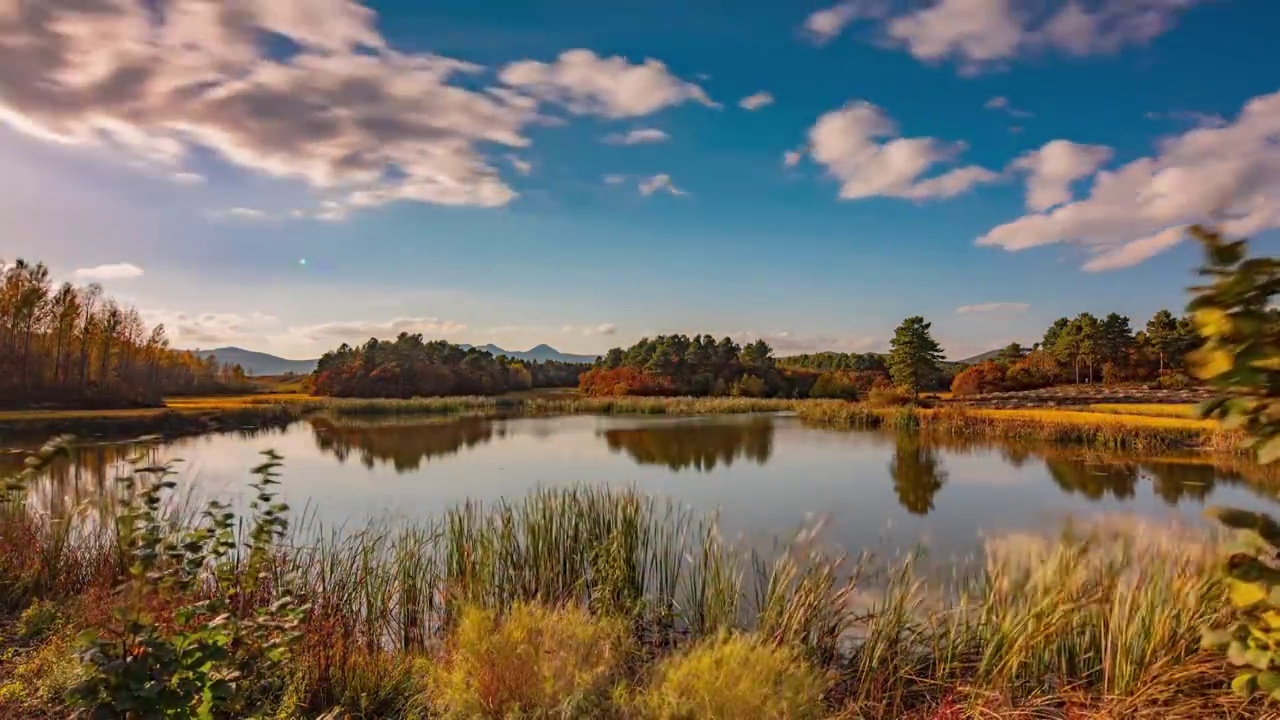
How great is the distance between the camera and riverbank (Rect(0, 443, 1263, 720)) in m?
3.49

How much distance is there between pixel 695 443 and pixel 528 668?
18668 millimetres

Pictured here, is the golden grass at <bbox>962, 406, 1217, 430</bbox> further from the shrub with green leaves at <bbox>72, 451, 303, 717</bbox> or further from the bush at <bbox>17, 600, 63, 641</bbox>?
the bush at <bbox>17, 600, 63, 641</bbox>

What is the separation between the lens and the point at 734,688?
3359 millimetres

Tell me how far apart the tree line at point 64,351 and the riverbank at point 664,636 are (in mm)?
31742

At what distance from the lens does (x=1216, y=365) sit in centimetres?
132

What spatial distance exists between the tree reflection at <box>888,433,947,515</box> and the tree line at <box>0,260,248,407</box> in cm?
3476

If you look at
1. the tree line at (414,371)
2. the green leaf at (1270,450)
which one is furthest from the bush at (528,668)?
the tree line at (414,371)

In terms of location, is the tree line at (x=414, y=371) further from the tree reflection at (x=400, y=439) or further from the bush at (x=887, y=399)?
the bush at (x=887, y=399)

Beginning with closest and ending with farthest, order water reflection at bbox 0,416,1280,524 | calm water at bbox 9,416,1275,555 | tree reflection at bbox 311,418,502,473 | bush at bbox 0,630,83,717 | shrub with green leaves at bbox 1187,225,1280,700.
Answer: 1. shrub with green leaves at bbox 1187,225,1280,700
2. bush at bbox 0,630,83,717
3. calm water at bbox 9,416,1275,555
4. water reflection at bbox 0,416,1280,524
5. tree reflection at bbox 311,418,502,473

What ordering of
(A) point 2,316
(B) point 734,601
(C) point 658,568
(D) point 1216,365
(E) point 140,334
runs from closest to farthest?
(D) point 1216,365, (B) point 734,601, (C) point 658,568, (A) point 2,316, (E) point 140,334

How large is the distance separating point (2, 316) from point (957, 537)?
39.9 m

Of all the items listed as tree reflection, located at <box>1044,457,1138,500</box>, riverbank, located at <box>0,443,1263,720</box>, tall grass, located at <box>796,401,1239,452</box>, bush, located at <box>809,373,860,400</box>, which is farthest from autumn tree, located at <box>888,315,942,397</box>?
riverbank, located at <box>0,443,1263,720</box>

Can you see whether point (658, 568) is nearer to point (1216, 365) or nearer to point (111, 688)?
point (111, 688)

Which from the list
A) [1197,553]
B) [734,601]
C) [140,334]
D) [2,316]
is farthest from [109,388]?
[1197,553]
